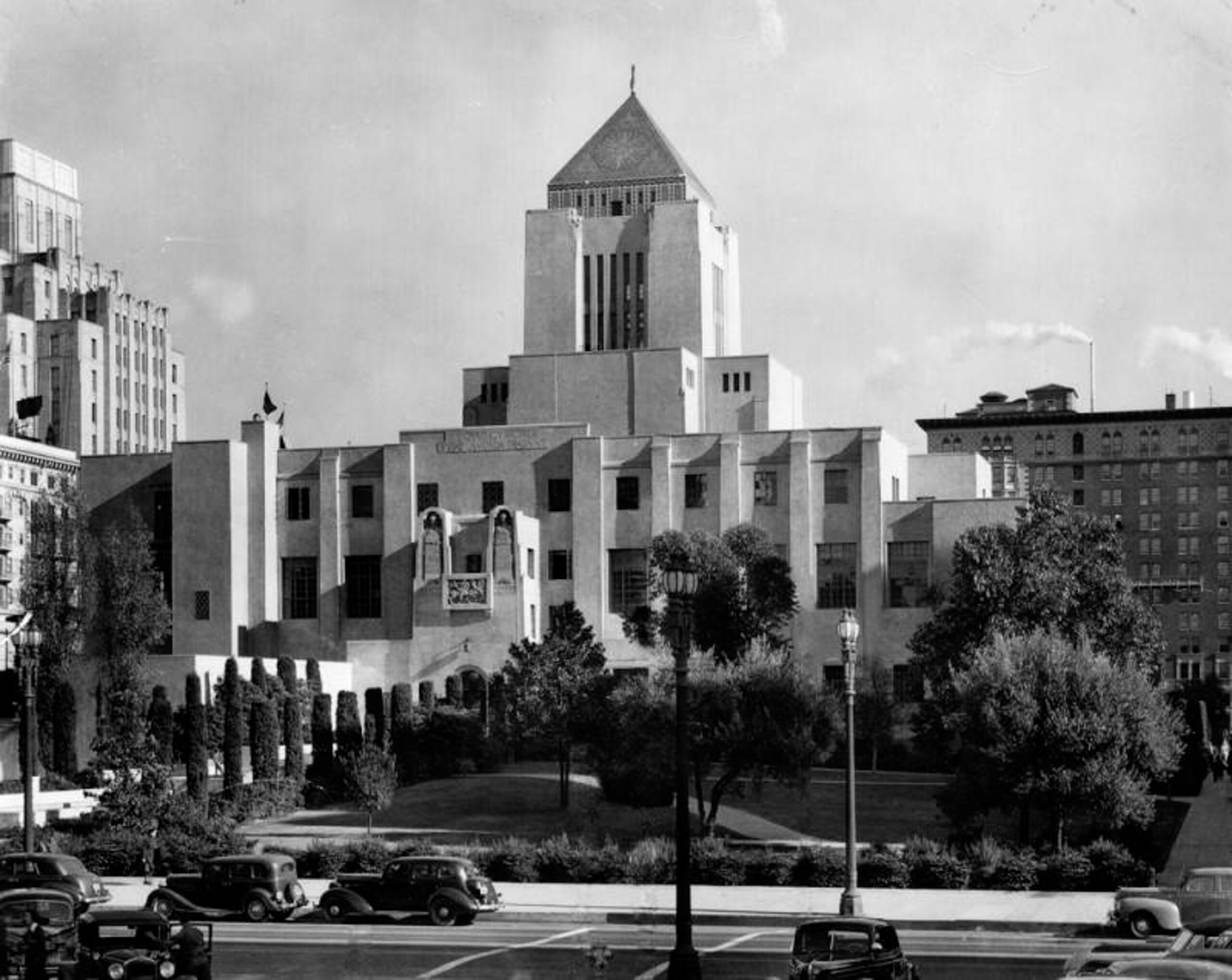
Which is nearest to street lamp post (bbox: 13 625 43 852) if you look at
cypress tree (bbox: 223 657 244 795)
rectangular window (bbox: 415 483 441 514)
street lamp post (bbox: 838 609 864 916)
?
street lamp post (bbox: 838 609 864 916)

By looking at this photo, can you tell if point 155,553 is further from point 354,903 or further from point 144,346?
point 144,346

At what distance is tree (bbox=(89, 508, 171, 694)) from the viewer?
8988 cm

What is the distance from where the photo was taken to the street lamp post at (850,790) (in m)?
37.5

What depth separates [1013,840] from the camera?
53.1 m

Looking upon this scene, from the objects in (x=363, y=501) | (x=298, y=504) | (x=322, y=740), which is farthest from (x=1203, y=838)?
(x=298, y=504)

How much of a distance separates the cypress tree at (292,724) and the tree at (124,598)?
1190 cm

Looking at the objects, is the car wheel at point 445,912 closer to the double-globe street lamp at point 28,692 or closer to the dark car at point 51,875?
the dark car at point 51,875

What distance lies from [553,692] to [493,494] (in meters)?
36.5

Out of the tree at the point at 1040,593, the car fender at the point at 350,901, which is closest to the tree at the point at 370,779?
the car fender at the point at 350,901

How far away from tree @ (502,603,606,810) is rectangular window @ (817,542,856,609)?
26.4 metres

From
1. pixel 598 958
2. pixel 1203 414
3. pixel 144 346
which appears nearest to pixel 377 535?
pixel 598 958

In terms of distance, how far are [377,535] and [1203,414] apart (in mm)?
104486

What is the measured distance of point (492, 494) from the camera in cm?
9906

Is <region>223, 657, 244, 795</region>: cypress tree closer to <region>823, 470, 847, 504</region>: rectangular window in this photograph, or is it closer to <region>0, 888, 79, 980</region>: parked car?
<region>0, 888, 79, 980</region>: parked car
